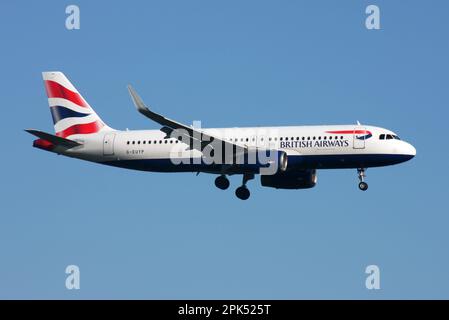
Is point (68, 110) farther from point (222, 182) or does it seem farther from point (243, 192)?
point (243, 192)

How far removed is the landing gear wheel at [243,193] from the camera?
3019 inches

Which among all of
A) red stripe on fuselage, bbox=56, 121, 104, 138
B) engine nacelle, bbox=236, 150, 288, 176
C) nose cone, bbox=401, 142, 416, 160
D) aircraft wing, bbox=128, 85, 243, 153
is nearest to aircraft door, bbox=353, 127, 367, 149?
nose cone, bbox=401, 142, 416, 160

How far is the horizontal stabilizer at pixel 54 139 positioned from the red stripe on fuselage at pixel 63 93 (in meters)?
4.90

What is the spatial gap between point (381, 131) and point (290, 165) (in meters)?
6.59

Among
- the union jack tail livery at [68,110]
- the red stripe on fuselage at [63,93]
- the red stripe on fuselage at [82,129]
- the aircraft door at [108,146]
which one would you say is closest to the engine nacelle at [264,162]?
the aircraft door at [108,146]

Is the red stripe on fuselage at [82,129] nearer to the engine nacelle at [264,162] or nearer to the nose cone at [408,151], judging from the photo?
the engine nacelle at [264,162]

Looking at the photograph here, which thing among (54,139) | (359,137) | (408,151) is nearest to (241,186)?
(359,137)

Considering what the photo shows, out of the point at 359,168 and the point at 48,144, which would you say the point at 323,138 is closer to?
the point at 359,168

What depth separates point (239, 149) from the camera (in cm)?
7306

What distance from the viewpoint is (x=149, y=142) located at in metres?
77.1

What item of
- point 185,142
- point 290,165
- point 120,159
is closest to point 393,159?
point 290,165

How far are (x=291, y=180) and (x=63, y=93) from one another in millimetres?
18930

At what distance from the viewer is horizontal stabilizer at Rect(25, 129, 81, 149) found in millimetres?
73625

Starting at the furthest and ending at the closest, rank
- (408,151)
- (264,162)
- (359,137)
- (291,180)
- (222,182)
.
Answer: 1. (291,180)
2. (222,182)
3. (408,151)
4. (359,137)
5. (264,162)
